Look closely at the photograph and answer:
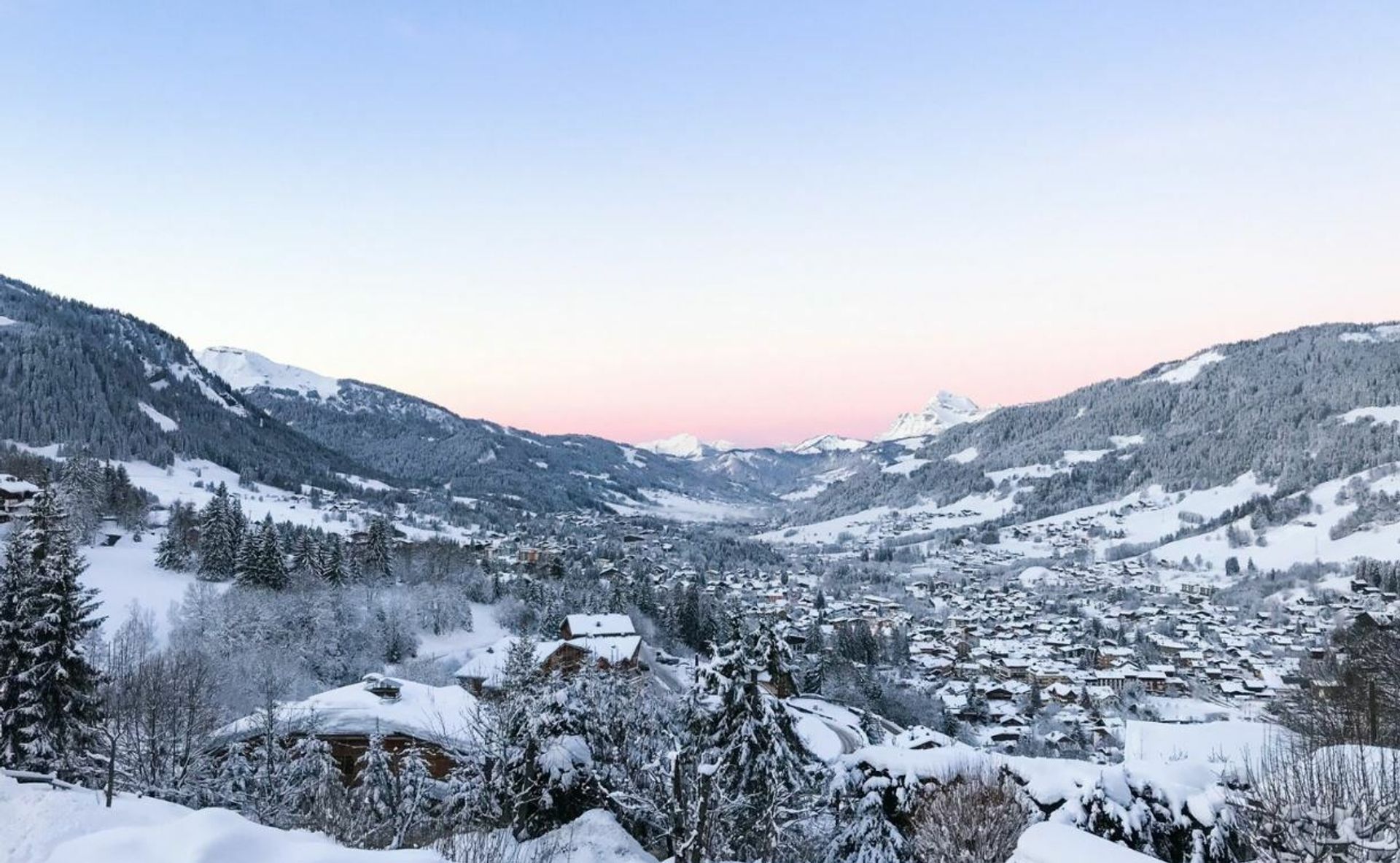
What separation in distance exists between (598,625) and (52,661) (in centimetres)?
3700

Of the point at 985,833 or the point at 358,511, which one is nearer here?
the point at 985,833

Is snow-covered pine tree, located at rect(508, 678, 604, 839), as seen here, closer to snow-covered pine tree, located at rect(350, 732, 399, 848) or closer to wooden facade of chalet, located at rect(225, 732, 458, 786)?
snow-covered pine tree, located at rect(350, 732, 399, 848)

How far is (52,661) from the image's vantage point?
21.1 meters

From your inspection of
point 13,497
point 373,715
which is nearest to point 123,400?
point 13,497

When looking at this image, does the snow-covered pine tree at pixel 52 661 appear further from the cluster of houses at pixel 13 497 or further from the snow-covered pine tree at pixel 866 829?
the cluster of houses at pixel 13 497

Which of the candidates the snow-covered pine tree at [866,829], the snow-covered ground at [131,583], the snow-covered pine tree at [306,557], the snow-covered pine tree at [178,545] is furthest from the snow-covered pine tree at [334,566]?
the snow-covered pine tree at [866,829]

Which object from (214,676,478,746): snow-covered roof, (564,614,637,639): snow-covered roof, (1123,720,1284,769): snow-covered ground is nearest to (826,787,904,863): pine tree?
(1123,720,1284,769): snow-covered ground

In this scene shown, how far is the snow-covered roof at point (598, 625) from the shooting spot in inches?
2147

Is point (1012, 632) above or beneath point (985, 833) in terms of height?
beneath

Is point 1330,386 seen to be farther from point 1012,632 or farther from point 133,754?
point 133,754

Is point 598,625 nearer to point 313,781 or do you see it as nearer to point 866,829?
point 313,781

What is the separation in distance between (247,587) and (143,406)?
109701 mm

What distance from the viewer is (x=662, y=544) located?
537 feet

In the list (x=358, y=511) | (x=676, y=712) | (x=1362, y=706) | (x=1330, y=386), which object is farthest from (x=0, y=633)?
(x=1330, y=386)
